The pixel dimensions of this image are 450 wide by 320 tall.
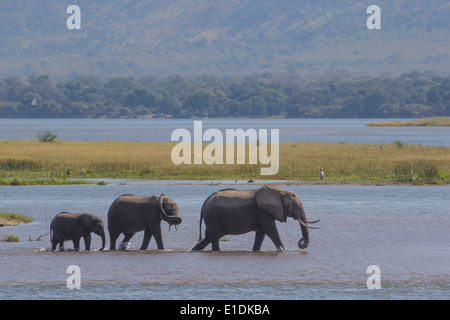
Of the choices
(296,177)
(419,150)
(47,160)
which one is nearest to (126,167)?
(47,160)

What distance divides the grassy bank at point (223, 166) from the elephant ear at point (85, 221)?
81.9ft

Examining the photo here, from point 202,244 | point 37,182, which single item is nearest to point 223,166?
point 37,182

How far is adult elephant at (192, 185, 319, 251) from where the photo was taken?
21.8 m

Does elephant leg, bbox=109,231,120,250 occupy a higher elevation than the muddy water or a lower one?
higher

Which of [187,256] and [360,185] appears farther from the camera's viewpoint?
[360,185]

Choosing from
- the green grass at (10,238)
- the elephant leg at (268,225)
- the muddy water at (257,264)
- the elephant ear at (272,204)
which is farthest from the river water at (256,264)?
the elephant ear at (272,204)

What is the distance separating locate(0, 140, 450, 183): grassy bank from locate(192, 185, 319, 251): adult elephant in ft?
81.6

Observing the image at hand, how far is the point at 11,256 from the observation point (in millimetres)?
22375

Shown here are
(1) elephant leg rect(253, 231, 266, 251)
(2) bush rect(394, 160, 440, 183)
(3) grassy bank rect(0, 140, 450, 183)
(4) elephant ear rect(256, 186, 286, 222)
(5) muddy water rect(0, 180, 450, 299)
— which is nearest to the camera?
(5) muddy water rect(0, 180, 450, 299)

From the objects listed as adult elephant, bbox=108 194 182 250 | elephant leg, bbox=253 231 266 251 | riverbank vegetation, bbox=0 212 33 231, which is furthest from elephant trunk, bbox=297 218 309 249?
riverbank vegetation, bbox=0 212 33 231

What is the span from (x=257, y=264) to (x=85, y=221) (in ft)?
14.5

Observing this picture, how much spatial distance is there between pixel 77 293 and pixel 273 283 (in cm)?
421

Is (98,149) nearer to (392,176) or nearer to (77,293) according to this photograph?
(392,176)

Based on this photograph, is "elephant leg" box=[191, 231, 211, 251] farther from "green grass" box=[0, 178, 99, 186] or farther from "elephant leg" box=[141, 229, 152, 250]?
"green grass" box=[0, 178, 99, 186]
